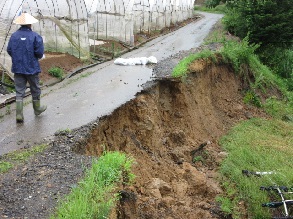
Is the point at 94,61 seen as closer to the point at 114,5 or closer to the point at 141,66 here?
the point at 141,66

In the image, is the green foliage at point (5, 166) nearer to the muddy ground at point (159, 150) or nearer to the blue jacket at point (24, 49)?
the muddy ground at point (159, 150)

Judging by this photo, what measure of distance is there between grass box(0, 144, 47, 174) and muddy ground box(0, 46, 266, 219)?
15 centimetres

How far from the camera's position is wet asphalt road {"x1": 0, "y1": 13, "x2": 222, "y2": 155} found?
25.4ft

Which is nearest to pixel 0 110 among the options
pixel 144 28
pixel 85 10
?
pixel 85 10

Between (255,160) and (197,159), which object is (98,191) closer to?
(197,159)

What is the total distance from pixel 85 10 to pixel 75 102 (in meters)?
8.25

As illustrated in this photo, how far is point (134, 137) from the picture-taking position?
9023mm

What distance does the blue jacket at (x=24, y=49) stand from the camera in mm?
8492

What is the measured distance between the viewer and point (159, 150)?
9.62m

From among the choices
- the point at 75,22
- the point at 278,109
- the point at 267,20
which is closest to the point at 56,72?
the point at 75,22

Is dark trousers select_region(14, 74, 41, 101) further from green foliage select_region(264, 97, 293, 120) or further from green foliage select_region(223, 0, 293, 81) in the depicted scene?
green foliage select_region(223, 0, 293, 81)

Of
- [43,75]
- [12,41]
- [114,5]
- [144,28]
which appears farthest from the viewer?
[144,28]

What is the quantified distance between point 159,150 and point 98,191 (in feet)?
15.4

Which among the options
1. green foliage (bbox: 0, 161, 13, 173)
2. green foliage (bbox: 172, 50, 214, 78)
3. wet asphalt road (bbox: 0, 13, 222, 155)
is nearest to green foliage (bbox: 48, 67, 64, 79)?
wet asphalt road (bbox: 0, 13, 222, 155)
